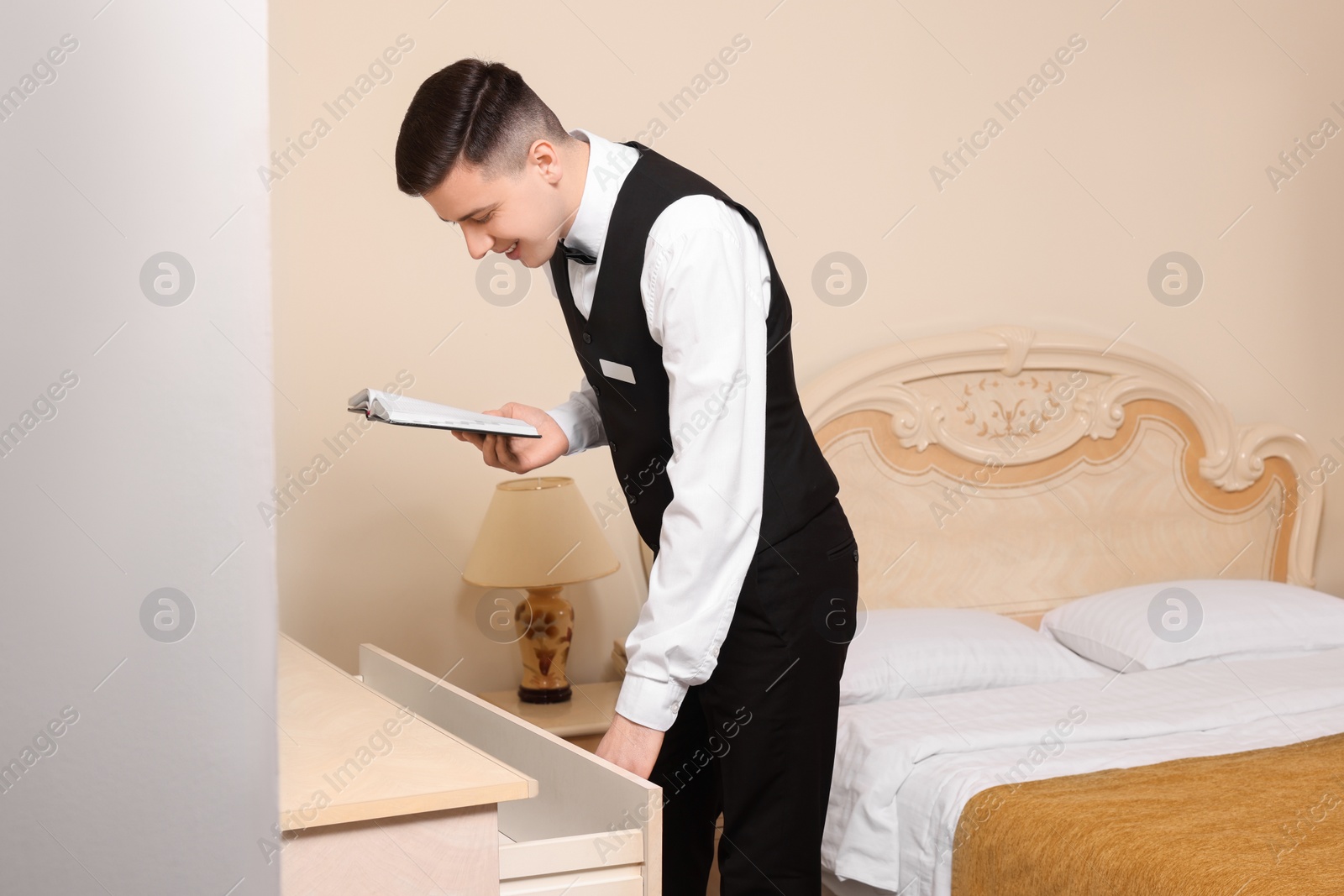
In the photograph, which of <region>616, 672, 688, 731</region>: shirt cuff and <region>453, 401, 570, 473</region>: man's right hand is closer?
<region>616, 672, 688, 731</region>: shirt cuff

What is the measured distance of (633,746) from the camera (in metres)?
1.16

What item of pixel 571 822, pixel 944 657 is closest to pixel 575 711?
pixel 944 657

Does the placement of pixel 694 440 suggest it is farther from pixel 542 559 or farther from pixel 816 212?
pixel 816 212

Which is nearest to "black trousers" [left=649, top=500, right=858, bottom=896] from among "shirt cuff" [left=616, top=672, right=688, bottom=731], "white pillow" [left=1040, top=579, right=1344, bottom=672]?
"shirt cuff" [left=616, top=672, right=688, bottom=731]

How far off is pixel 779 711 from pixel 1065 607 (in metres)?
1.69

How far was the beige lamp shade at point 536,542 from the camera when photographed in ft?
7.42

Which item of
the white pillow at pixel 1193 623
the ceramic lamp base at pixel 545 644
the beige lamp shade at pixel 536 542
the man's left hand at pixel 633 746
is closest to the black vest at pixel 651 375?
the man's left hand at pixel 633 746

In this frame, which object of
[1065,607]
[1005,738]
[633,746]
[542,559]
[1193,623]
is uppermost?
[1193,623]

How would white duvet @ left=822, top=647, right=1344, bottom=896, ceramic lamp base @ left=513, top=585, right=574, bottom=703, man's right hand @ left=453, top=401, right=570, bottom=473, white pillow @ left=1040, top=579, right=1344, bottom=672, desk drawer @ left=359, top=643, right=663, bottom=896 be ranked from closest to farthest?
1. desk drawer @ left=359, top=643, right=663, bottom=896
2. man's right hand @ left=453, top=401, right=570, bottom=473
3. white duvet @ left=822, top=647, right=1344, bottom=896
4. ceramic lamp base @ left=513, top=585, right=574, bottom=703
5. white pillow @ left=1040, top=579, right=1344, bottom=672

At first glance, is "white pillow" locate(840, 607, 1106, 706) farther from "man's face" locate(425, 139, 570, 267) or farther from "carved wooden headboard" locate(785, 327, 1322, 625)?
"man's face" locate(425, 139, 570, 267)

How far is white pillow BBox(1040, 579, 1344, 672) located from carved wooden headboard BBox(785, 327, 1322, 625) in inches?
8.3

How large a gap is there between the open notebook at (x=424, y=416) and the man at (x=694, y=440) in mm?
150

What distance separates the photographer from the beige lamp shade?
7.42 ft

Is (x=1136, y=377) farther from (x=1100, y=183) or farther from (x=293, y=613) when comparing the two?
(x=293, y=613)
